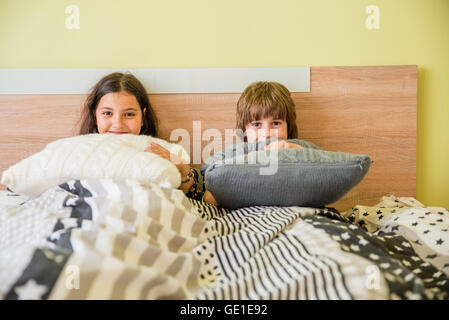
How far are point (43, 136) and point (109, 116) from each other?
34 cm

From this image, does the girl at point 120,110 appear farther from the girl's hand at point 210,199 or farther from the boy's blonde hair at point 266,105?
the boy's blonde hair at point 266,105

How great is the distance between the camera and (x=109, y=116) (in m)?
1.00

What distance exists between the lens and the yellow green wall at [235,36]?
112cm

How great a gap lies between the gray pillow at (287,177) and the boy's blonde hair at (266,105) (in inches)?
12.1

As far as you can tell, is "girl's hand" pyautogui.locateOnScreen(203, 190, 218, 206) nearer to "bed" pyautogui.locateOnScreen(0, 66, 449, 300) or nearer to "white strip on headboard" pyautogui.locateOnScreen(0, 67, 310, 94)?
"bed" pyautogui.locateOnScreen(0, 66, 449, 300)

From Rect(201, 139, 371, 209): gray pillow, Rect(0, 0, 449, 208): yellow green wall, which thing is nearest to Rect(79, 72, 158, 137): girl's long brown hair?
Rect(0, 0, 449, 208): yellow green wall

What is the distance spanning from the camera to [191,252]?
1.56 ft

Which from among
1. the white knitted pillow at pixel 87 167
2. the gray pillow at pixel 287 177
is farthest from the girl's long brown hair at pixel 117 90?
the gray pillow at pixel 287 177

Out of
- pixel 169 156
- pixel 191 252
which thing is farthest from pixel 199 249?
pixel 169 156

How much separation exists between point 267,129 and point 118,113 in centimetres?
53

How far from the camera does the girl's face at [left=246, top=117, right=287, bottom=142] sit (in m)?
0.98

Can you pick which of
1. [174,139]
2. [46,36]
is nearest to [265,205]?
[174,139]

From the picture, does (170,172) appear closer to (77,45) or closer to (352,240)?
(352,240)

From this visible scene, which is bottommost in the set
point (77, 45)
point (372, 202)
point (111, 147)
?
point (372, 202)
